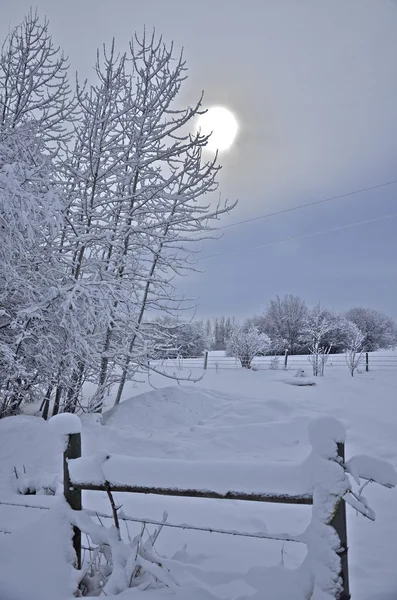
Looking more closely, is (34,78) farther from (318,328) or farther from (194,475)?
(318,328)

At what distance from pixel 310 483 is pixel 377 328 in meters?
45.2

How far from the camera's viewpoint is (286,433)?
611 centimetres

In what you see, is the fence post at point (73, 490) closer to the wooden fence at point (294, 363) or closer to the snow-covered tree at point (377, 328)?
the wooden fence at point (294, 363)

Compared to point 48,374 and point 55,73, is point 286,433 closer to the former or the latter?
point 48,374

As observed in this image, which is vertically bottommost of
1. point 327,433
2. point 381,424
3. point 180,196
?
point 381,424

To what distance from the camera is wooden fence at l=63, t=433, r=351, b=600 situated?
1.53m

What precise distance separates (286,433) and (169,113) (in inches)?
284

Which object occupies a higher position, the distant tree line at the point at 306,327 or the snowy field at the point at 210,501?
the distant tree line at the point at 306,327

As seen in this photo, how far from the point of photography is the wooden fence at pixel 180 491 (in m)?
1.53

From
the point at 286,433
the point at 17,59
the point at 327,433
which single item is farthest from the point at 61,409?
the point at 17,59

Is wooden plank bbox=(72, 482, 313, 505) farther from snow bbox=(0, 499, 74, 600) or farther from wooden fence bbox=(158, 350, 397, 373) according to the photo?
wooden fence bbox=(158, 350, 397, 373)

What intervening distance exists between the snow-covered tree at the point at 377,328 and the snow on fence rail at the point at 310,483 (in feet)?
135

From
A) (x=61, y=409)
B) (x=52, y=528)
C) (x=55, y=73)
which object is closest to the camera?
(x=52, y=528)

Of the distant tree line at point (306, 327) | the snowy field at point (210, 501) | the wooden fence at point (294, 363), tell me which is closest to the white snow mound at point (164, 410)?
the snowy field at point (210, 501)
